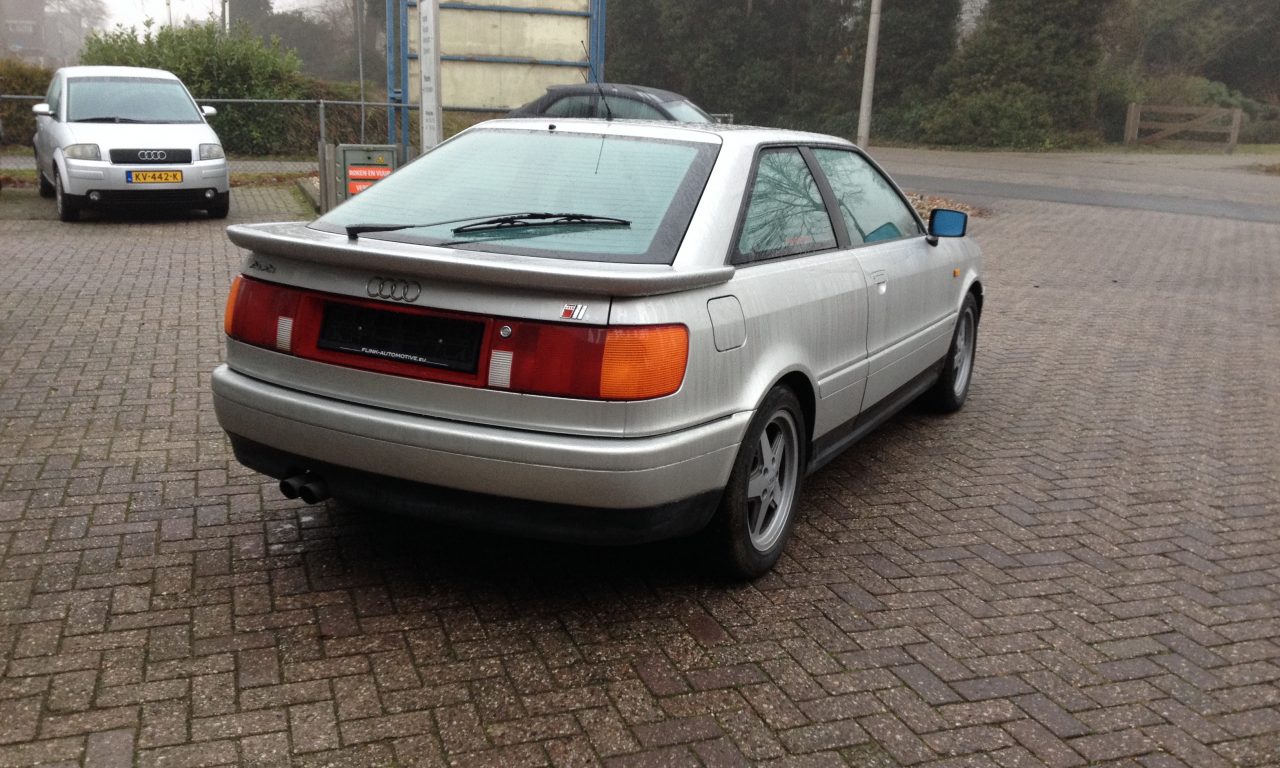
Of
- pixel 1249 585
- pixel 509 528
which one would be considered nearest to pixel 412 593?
pixel 509 528

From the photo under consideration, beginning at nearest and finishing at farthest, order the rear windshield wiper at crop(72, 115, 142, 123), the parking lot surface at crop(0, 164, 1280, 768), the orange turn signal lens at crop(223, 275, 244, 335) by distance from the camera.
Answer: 1. the parking lot surface at crop(0, 164, 1280, 768)
2. the orange turn signal lens at crop(223, 275, 244, 335)
3. the rear windshield wiper at crop(72, 115, 142, 123)

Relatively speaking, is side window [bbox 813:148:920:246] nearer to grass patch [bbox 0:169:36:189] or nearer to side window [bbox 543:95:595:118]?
side window [bbox 543:95:595:118]

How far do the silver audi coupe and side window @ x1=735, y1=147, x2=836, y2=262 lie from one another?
15mm

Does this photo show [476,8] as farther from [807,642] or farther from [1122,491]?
[807,642]

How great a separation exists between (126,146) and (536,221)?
10.4 meters

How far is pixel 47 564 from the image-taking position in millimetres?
3893

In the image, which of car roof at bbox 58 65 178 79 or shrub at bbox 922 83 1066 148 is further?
shrub at bbox 922 83 1066 148

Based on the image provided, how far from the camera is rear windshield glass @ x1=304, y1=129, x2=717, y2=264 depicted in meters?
3.70

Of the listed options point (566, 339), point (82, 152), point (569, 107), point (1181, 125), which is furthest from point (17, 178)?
point (1181, 125)

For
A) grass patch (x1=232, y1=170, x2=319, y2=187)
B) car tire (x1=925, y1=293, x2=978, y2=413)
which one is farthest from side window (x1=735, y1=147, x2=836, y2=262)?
grass patch (x1=232, y1=170, x2=319, y2=187)

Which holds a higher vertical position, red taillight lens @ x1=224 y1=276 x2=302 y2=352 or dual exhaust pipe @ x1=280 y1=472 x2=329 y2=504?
red taillight lens @ x1=224 y1=276 x2=302 y2=352

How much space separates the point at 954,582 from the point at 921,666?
73 cm

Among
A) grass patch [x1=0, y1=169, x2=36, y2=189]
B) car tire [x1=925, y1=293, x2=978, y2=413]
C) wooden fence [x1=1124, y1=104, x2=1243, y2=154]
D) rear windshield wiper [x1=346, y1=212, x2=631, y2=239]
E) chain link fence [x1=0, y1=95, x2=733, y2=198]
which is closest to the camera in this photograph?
rear windshield wiper [x1=346, y1=212, x2=631, y2=239]

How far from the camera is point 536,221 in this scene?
A: 3.86 m
